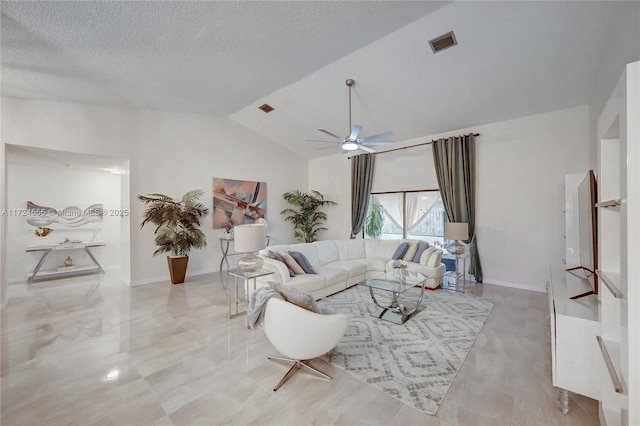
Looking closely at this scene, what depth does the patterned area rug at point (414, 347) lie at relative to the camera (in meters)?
2.15

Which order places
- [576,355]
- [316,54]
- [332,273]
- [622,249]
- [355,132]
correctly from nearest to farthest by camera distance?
[622,249] < [576,355] < [316,54] < [355,132] < [332,273]

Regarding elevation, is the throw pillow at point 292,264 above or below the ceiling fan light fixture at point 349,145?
below

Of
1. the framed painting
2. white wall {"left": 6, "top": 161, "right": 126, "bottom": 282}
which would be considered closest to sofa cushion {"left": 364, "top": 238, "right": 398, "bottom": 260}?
the framed painting

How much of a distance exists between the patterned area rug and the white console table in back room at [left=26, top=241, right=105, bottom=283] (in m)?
5.88

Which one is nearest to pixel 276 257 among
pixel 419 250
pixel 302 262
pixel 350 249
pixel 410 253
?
pixel 302 262

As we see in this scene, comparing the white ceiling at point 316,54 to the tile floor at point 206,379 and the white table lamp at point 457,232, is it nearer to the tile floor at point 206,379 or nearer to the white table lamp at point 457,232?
the white table lamp at point 457,232

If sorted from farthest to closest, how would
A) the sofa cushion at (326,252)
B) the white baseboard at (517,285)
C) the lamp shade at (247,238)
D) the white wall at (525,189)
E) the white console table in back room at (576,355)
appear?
the sofa cushion at (326,252) → the white baseboard at (517,285) → the white wall at (525,189) → the lamp shade at (247,238) → the white console table in back room at (576,355)

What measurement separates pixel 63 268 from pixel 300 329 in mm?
6869

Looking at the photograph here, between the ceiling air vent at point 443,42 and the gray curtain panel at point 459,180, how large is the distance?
244 cm

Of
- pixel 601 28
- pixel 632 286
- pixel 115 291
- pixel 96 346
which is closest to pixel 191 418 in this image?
pixel 96 346

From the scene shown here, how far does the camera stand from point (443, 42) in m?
3.38

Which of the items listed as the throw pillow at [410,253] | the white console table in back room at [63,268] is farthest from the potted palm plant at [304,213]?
the white console table in back room at [63,268]

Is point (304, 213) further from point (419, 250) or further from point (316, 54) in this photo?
point (316, 54)

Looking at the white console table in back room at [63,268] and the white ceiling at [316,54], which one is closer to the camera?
the white ceiling at [316,54]
